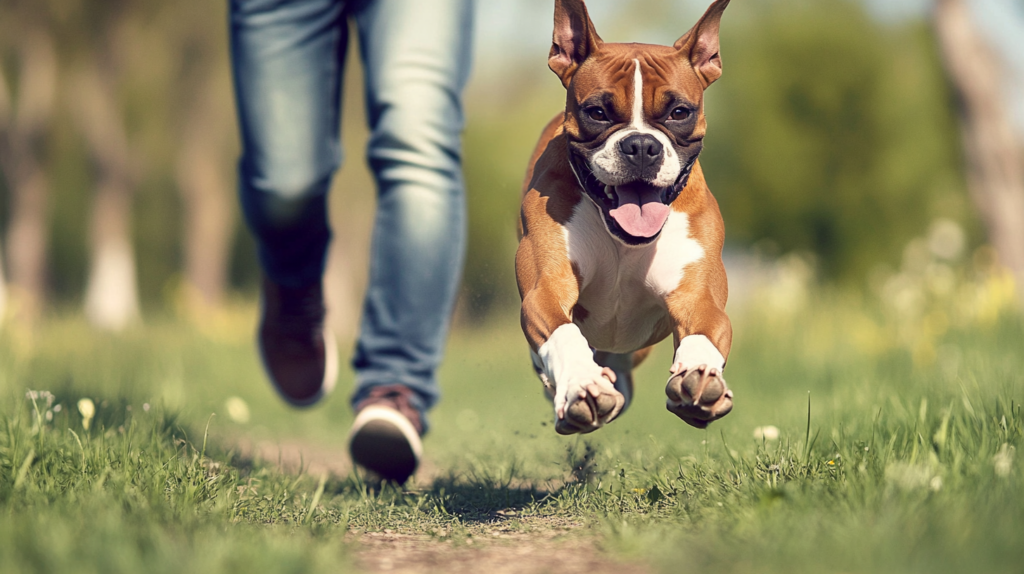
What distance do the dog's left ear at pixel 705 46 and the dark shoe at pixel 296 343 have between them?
6.26 ft

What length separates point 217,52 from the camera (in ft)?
51.0

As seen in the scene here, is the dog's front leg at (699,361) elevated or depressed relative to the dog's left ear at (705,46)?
depressed

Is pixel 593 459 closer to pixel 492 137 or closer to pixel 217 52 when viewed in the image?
pixel 217 52

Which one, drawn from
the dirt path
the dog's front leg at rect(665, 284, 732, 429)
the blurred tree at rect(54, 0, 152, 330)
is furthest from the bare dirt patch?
the blurred tree at rect(54, 0, 152, 330)

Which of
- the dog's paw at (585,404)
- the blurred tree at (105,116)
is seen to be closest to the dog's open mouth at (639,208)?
the dog's paw at (585,404)

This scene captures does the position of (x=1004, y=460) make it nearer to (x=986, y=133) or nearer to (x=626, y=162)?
(x=626, y=162)

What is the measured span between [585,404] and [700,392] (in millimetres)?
242

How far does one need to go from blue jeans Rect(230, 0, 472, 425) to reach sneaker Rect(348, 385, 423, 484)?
6.4 inches

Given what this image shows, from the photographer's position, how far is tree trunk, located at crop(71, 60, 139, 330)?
1458cm

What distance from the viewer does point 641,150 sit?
218cm

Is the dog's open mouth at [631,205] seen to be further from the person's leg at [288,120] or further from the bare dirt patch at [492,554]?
the person's leg at [288,120]

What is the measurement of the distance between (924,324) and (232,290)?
22.5 metres

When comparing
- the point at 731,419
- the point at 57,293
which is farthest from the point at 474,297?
the point at 57,293

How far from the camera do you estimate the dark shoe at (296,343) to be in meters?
3.74
